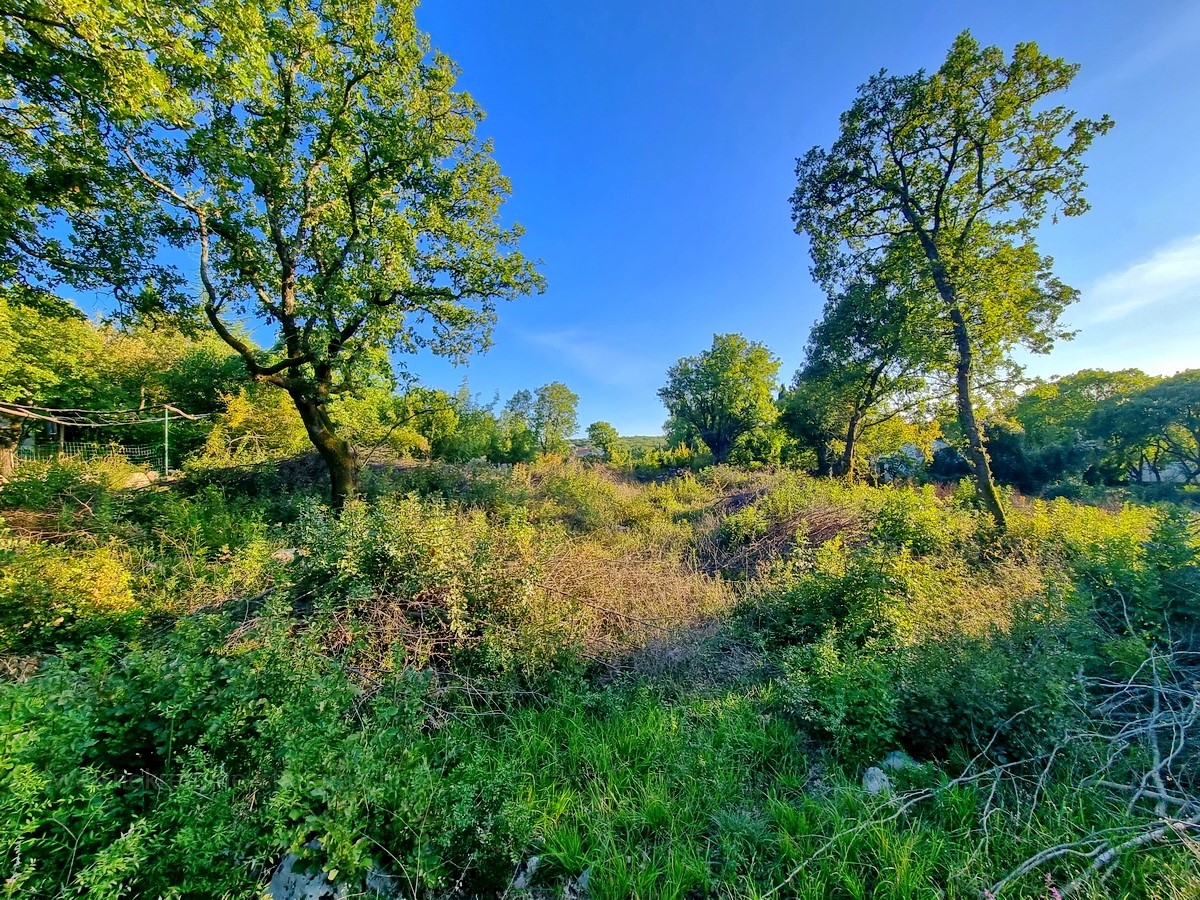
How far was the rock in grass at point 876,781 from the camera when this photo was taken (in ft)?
8.18

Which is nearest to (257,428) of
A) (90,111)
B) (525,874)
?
(90,111)

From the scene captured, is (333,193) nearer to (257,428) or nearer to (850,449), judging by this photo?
(257,428)

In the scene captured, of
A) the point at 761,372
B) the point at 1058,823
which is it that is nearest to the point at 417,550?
the point at 1058,823

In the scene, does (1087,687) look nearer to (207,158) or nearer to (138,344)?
(207,158)

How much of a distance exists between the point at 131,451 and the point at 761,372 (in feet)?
90.5

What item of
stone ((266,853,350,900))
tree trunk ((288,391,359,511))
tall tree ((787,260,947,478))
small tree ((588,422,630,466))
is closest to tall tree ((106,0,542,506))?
tree trunk ((288,391,359,511))

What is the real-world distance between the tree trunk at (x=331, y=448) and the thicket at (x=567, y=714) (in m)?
2.32

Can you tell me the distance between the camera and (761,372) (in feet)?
81.6

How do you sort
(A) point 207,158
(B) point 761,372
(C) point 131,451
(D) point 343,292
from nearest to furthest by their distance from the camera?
(A) point 207,158 → (D) point 343,292 → (C) point 131,451 → (B) point 761,372

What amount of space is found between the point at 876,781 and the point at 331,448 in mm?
9164

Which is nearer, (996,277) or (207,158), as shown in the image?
(207,158)

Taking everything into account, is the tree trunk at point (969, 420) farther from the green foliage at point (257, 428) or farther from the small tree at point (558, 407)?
the small tree at point (558, 407)

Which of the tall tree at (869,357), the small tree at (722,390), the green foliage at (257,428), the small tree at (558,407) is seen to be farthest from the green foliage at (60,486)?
the small tree at (558,407)

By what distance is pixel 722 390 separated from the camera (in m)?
24.6
